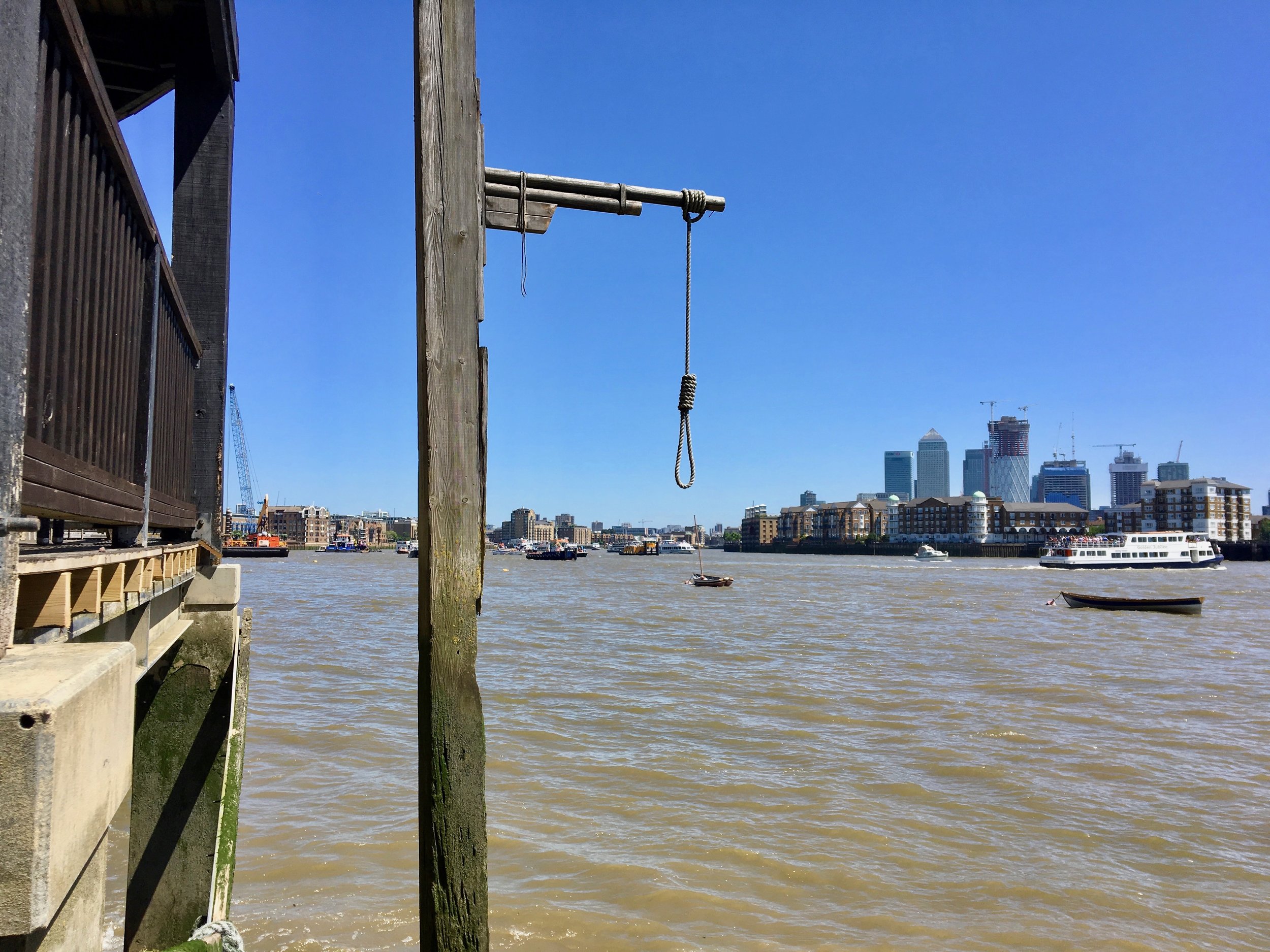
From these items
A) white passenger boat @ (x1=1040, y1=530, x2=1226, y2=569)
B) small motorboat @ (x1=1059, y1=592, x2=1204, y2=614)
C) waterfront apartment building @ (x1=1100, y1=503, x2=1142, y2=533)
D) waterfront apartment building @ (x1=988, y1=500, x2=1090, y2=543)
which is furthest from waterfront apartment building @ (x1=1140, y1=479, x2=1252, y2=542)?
small motorboat @ (x1=1059, y1=592, x2=1204, y2=614)

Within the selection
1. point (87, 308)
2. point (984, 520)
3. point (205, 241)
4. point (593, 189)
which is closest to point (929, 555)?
point (984, 520)

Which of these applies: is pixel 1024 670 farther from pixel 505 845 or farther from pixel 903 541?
pixel 903 541

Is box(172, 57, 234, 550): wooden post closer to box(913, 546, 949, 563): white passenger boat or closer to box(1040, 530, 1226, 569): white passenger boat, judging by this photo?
box(1040, 530, 1226, 569): white passenger boat

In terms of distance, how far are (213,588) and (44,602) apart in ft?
15.4

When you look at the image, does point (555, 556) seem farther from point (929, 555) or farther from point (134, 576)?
point (134, 576)

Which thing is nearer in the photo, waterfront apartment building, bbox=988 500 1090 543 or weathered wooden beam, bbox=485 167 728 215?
weathered wooden beam, bbox=485 167 728 215

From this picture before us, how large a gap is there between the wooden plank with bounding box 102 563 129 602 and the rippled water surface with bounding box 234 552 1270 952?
4237 mm

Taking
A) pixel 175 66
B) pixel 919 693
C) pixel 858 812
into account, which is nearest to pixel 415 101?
pixel 175 66

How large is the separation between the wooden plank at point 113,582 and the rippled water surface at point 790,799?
4237mm

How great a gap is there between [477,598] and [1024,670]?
63.1 feet

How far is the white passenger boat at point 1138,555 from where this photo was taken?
290ft

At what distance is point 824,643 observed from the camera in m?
24.9

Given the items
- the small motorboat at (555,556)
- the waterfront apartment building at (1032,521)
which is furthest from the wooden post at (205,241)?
the waterfront apartment building at (1032,521)

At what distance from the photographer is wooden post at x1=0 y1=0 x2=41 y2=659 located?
6.40 ft
